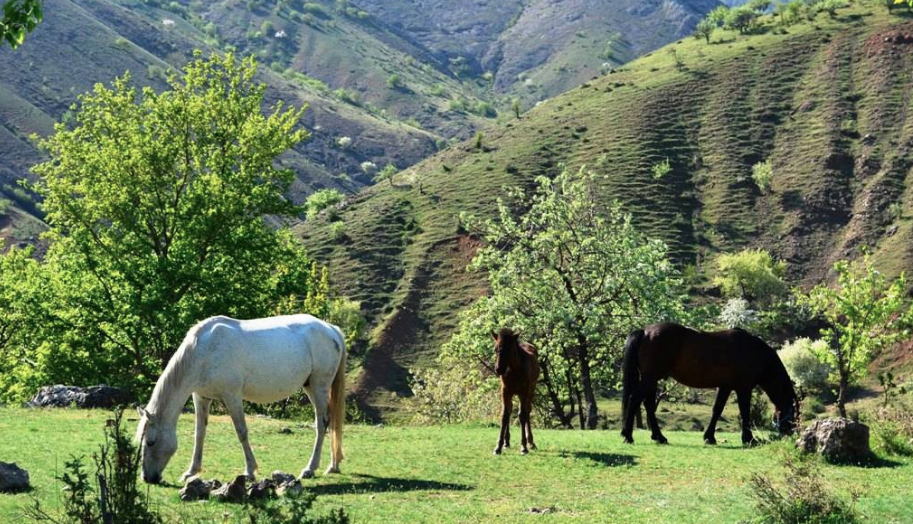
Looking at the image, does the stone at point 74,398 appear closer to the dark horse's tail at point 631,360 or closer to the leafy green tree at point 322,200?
the dark horse's tail at point 631,360

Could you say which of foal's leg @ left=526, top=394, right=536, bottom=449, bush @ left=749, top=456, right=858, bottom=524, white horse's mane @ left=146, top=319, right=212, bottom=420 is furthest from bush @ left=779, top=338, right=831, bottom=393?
white horse's mane @ left=146, top=319, right=212, bottom=420

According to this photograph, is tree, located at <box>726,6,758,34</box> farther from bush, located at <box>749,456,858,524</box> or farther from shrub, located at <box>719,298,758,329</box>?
bush, located at <box>749,456,858,524</box>

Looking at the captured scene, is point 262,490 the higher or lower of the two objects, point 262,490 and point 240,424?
the lower

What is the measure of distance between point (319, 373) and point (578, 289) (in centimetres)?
2228

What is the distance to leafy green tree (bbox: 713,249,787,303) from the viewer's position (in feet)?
303

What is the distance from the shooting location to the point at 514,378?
849 inches

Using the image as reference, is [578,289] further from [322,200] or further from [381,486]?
[322,200]

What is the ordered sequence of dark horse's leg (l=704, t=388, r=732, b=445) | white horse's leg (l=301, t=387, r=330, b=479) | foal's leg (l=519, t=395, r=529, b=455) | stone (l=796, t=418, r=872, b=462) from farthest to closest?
dark horse's leg (l=704, t=388, r=732, b=445), foal's leg (l=519, t=395, r=529, b=455), stone (l=796, t=418, r=872, b=462), white horse's leg (l=301, t=387, r=330, b=479)

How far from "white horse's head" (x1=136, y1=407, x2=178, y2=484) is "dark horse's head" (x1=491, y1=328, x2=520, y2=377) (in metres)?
7.37

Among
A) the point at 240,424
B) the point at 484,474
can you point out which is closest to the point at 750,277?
the point at 484,474

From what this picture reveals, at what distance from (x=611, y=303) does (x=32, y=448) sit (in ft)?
81.5

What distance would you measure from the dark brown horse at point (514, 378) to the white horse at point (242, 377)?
12.5ft

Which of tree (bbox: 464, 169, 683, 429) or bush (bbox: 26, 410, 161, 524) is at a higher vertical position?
tree (bbox: 464, 169, 683, 429)

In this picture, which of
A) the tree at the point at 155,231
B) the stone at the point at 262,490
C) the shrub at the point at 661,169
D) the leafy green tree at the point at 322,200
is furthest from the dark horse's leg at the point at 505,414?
the leafy green tree at the point at 322,200
